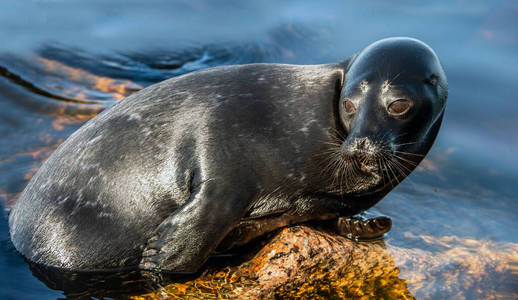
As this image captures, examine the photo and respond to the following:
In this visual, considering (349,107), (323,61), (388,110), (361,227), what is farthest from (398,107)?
(323,61)

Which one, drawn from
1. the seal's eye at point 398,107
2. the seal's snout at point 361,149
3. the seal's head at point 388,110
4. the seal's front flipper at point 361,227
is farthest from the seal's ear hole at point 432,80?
→ the seal's front flipper at point 361,227

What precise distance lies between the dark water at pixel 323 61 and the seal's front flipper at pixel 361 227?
0.19 m

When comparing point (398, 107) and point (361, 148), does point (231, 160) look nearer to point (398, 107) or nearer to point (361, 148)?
point (361, 148)

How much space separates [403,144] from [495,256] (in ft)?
6.07

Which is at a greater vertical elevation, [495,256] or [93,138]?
[93,138]

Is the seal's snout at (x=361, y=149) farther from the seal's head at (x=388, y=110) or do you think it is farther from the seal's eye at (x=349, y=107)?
the seal's eye at (x=349, y=107)

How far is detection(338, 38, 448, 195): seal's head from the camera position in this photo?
4859mm

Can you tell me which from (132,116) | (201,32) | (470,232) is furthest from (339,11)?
(132,116)

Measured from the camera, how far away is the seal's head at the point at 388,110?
15.9 feet

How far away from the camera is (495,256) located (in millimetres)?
5984

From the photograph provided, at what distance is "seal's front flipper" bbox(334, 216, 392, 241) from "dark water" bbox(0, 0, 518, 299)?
0.19 metres

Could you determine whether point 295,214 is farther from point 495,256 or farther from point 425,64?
point 495,256

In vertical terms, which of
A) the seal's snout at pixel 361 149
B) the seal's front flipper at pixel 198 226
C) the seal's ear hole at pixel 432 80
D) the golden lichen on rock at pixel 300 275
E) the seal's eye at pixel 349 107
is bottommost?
the golden lichen on rock at pixel 300 275

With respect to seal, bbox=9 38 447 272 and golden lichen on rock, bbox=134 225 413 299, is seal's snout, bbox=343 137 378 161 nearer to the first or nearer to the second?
seal, bbox=9 38 447 272
